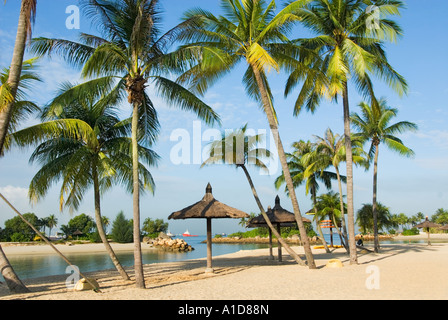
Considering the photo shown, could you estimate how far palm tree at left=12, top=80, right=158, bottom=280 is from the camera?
11391 millimetres

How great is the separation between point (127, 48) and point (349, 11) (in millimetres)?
8731

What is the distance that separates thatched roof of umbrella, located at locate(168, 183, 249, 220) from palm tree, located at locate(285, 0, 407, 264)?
15.4ft

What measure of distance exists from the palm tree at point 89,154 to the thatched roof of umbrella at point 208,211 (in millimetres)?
1862

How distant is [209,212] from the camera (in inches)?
498

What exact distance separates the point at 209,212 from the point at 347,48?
7780mm

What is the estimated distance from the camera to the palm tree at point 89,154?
37.4 ft

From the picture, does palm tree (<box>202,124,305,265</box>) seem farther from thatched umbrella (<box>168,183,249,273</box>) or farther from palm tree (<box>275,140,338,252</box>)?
palm tree (<box>275,140,338,252</box>)

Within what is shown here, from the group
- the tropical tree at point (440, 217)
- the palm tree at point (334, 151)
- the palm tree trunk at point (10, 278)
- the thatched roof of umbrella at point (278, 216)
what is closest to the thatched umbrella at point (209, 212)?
the thatched roof of umbrella at point (278, 216)

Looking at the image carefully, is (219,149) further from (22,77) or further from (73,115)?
(22,77)

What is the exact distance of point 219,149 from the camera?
17609mm

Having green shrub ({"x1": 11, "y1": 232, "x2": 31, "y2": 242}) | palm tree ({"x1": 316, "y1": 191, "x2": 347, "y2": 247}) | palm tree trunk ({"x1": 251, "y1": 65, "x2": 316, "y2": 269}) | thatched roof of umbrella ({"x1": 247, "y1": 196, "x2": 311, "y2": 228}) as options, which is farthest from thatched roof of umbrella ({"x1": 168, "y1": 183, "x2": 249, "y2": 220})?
green shrub ({"x1": 11, "y1": 232, "x2": 31, "y2": 242})

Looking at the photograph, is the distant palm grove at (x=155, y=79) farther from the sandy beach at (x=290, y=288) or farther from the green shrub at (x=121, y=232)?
the green shrub at (x=121, y=232)
